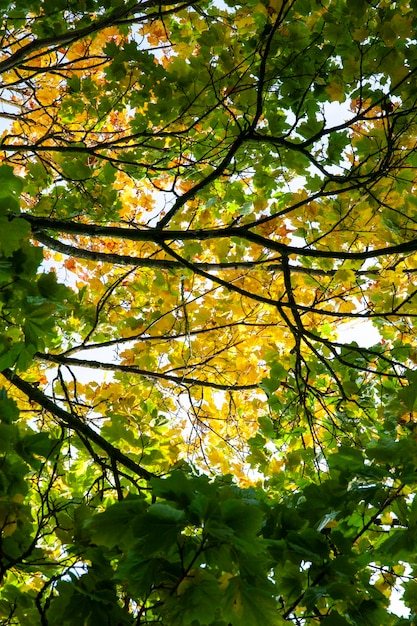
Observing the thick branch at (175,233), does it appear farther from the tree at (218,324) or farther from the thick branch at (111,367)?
the thick branch at (111,367)

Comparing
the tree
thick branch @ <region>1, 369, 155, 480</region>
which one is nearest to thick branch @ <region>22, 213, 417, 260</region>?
the tree

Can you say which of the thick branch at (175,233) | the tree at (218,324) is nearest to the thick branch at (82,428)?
the tree at (218,324)

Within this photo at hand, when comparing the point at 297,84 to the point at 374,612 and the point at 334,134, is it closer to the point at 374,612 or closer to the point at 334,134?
the point at 334,134

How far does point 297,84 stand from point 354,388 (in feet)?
6.25

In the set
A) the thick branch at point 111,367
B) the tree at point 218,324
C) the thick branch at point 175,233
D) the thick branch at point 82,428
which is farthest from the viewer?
the thick branch at point 111,367

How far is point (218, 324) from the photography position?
4.10m

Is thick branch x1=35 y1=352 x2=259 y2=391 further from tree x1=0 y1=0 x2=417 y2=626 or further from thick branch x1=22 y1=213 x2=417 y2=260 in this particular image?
thick branch x1=22 y1=213 x2=417 y2=260

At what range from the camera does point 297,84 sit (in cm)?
288

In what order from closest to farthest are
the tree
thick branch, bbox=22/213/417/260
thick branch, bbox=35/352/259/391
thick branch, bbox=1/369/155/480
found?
the tree < thick branch, bbox=1/369/155/480 < thick branch, bbox=22/213/417/260 < thick branch, bbox=35/352/259/391

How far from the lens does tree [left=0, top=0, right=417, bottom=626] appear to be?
1241 millimetres

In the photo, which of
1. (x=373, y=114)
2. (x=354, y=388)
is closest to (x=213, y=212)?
(x=373, y=114)

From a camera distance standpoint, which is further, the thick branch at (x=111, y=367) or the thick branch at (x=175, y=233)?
the thick branch at (x=111, y=367)

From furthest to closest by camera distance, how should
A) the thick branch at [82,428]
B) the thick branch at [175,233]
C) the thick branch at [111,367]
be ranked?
the thick branch at [111,367] < the thick branch at [175,233] < the thick branch at [82,428]

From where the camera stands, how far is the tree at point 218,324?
1.24 meters
